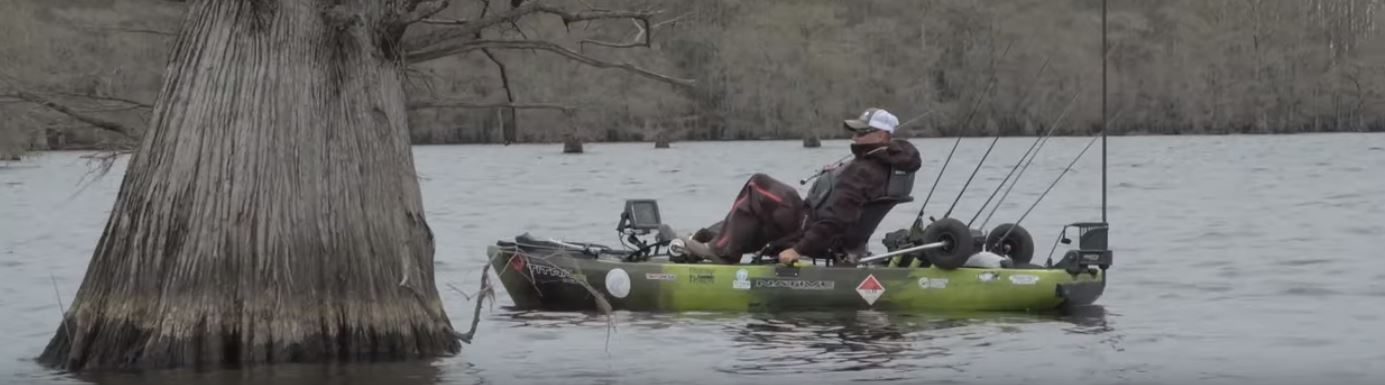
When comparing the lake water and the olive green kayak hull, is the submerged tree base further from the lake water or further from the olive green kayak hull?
the olive green kayak hull

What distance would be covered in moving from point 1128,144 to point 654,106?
31783 millimetres

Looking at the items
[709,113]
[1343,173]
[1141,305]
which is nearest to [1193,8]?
[709,113]

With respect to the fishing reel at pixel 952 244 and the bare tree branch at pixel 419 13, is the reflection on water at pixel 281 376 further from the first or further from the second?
the fishing reel at pixel 952 244

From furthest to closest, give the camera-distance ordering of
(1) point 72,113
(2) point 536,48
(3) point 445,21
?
(3) point 445,21, (2) point 536,48, (1) point 72,113

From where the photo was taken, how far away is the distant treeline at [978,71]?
4582 inches

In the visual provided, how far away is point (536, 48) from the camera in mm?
13695

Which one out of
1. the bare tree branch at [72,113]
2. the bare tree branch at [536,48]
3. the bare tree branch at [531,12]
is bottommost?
the bare tree branch at [72,113]

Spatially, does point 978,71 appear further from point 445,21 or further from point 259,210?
point 259,210

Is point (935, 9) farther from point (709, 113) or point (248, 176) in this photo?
point (248, 176)

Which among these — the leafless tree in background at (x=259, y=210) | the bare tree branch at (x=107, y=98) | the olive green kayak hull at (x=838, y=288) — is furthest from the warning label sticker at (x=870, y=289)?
the bare tree branch at (x=107, y=98)

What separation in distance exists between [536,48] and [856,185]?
12.5 feet

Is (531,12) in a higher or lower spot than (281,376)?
higher

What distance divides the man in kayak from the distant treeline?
82903 millimetres

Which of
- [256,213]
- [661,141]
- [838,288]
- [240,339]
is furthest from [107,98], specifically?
[661,141]
